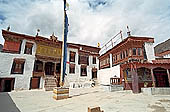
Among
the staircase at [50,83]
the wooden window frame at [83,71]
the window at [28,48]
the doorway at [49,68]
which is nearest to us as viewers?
the staircase at [50,83]

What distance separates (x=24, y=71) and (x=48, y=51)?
521 cm

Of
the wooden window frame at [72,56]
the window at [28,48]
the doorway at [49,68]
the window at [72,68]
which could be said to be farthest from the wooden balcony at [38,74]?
the wooden window frame at [72,56]

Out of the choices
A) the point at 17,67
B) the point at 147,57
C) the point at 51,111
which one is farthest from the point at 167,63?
the point at 17,67

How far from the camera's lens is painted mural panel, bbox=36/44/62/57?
58.3 feet

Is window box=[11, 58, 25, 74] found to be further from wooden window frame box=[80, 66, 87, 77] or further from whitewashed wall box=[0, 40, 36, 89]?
wooden window frame box=[80, 66, 87, 77]

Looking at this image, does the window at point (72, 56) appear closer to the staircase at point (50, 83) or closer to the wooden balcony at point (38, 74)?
the staircase at point (50, 83)

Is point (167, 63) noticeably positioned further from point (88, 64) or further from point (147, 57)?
point (88, 64)

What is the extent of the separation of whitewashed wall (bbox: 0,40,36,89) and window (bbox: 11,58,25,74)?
416 mm

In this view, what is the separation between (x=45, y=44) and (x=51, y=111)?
15187 mm

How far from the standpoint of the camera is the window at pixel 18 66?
15.3 meters

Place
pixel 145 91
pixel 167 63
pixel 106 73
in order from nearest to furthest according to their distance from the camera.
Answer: pixel 145 91
pixel 167 63
pixel 106 73

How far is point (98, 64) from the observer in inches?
982

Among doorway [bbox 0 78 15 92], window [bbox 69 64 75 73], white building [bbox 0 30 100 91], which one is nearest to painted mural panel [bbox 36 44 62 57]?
white building [bbox 0 30 100 91]

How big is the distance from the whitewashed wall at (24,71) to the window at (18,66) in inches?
16.4
